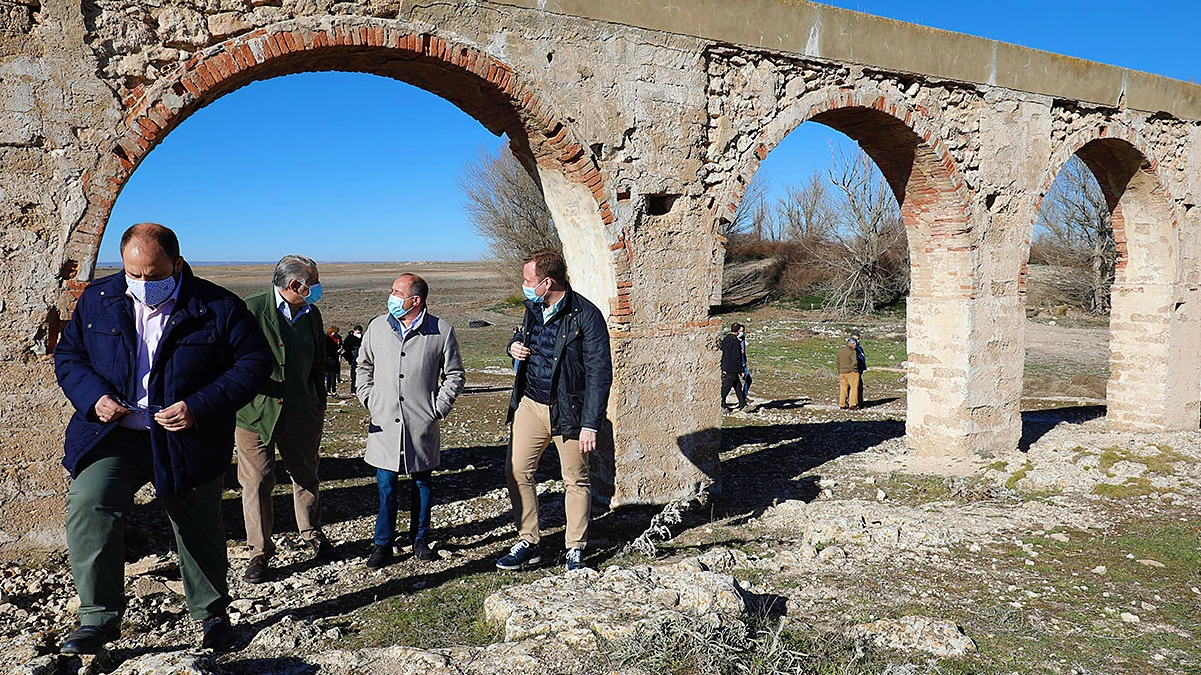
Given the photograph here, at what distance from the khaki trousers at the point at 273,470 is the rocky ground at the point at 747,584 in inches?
10.6

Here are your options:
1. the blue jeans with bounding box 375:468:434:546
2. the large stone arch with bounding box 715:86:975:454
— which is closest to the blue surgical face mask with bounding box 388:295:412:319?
the blue jeans with bounding box 375:468:434:546

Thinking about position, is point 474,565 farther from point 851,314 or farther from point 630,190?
point 851,314

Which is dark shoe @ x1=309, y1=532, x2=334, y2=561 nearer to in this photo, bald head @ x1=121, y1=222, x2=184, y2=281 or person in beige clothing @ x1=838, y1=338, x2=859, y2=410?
bald head @ x1=121, y1=222, x2=184, y2=281

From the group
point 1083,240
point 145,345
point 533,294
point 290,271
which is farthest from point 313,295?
point 1083,240

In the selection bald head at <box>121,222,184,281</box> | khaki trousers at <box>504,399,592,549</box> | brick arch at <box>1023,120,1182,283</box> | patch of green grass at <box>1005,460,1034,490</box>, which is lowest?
patch of green grass at <box>1005,460,1034,490</box>

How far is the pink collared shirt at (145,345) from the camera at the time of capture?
3162mm

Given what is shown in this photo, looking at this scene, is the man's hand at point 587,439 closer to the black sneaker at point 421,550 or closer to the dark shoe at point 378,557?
the black sneaker at point 421,550

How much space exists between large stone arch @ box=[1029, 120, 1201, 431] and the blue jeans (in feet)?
27.7

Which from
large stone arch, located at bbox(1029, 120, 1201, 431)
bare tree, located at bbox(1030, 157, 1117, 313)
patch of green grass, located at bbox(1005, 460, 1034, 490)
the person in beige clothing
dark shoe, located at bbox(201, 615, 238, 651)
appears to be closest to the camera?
dark shoe, located at bbox(201, 615, 238, 651)

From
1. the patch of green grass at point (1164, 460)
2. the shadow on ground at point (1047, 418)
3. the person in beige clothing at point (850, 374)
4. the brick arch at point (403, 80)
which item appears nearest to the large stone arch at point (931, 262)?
the shadow on ground at point (1047, 418)

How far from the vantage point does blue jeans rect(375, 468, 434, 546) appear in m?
4.57

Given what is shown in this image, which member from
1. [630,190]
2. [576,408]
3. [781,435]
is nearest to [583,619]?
[576,408]

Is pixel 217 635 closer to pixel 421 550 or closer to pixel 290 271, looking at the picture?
pixel 421 550

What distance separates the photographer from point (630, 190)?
6094mm
